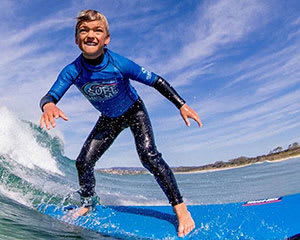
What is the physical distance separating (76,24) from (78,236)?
2.25m

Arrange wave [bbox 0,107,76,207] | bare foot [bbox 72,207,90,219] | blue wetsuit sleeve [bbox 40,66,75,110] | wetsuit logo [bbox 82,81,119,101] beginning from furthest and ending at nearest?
wave [bbox 0,107,76,207], bare foot [bbox 72,207,90,219], wetsuit logo [bbox 82,81,119,101], blue wetsuit sleeve [bbox 40,66,75,110]

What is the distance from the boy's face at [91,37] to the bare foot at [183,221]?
6.52 ft

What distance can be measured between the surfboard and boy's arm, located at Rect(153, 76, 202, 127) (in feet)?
3.94

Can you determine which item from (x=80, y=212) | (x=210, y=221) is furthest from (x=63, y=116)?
(x=210, y=221)

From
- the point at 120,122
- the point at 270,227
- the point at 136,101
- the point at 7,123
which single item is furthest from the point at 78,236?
the point at 7,123

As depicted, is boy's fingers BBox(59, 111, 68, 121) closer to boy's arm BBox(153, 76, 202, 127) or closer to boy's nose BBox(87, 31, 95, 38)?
boy's nose BBox(87, 31, 95, 38)

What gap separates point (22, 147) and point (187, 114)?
11421 mm

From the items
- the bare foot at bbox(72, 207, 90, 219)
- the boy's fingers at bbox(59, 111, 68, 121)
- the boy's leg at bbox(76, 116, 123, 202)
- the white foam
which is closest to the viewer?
the boy's fingers at bbox(59, 111, 68, 121)

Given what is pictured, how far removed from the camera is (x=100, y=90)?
3.65 meters

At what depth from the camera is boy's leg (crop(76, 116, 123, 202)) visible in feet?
13.4

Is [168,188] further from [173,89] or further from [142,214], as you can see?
[173,89]

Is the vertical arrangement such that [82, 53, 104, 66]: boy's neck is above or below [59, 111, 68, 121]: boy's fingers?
above

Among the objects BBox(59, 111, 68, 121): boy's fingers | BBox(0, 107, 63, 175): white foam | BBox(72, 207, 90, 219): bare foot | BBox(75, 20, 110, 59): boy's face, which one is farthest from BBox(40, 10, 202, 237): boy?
BBox(0, 107, 63, 175): white foam

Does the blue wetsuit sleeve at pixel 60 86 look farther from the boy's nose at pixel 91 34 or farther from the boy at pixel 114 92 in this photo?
the boy's nose at pixel 91 34
